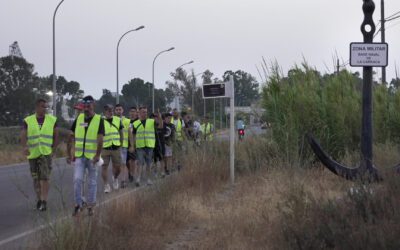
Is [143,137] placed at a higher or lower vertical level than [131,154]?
higher

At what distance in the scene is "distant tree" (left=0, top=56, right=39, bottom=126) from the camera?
5628 centimetres

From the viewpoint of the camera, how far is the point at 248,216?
7914mm

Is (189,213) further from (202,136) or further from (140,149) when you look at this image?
(140,149)

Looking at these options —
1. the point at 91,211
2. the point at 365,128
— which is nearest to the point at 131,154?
the point at 365,128

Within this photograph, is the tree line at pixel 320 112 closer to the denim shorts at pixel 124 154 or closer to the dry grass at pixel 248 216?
the dry grass at pixel 248 216

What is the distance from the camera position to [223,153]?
13.9m

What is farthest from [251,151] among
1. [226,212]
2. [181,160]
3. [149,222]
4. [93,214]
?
[93,214]

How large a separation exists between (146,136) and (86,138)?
4595 mm

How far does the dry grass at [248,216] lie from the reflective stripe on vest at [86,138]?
1329mm

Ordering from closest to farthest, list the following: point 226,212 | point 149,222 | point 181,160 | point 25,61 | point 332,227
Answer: point 332,227, point 149,222, point 226,212, point 181,160, point 25,61

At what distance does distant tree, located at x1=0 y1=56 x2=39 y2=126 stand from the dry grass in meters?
47.2

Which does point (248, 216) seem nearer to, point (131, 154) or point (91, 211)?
point (91, 211)

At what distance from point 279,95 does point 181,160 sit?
2886 millimetres

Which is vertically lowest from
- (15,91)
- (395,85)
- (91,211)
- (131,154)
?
(91,211)
